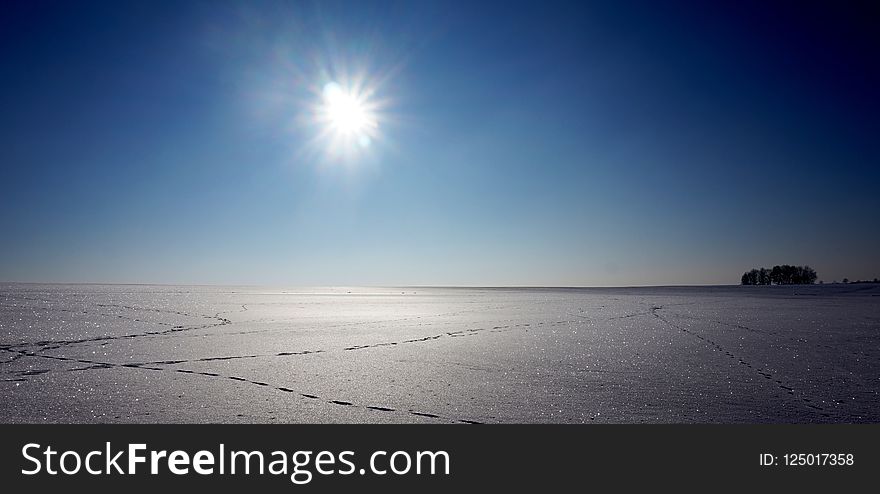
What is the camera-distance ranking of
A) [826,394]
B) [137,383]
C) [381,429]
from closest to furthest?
[381,429] → [826,394] → [137,383]

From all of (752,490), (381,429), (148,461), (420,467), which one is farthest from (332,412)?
(752,490)

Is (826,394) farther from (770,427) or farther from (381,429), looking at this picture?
(381,429)

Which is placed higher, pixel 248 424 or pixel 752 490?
pixel 248 424

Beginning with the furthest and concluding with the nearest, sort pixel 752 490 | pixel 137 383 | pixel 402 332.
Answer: pixel 402 332 → pixel 137 383 → pixel 752 490

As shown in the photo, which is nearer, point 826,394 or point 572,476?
point 572,476

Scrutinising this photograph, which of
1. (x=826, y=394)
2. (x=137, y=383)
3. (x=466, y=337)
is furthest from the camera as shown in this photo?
(x=466, y=337)

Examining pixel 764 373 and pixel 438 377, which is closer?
pixel 438 377

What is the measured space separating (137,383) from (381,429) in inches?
74.5

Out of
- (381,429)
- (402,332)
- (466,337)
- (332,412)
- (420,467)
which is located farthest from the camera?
(402,332)

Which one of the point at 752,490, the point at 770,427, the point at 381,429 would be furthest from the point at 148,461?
the point at 770,427

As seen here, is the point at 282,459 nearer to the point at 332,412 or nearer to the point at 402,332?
the point at 332,412

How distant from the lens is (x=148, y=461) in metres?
1.96

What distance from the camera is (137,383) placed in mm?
2922

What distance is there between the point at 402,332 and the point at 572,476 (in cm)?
438
